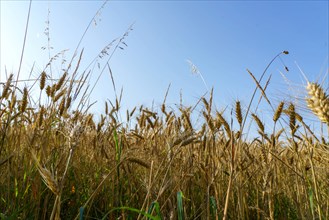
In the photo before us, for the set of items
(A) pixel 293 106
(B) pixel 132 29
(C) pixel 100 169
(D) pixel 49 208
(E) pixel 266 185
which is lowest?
(D) pixel 49 208

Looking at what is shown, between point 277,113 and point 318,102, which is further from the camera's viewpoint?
point 277,113

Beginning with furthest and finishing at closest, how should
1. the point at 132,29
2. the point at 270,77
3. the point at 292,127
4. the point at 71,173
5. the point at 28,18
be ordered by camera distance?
the point at 132,29 < the point at 71,173 < the point at 28,18 < the point at 292,127 < the point at 270,77

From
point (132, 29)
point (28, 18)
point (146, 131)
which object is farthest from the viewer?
point (146, 131)

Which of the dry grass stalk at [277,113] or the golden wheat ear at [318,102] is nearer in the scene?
the golden wheat ear at [318,102]

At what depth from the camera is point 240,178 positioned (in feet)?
6.72

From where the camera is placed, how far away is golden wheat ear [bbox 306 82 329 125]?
4.29 feet

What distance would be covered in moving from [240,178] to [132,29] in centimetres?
148

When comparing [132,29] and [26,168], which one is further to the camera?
[132,29]

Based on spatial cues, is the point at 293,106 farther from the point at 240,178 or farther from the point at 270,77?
the point at 240,178

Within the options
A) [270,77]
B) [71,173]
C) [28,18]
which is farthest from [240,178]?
[28,18]

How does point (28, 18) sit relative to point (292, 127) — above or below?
above

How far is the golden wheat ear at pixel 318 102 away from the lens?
131cm

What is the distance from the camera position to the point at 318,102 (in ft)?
4.44

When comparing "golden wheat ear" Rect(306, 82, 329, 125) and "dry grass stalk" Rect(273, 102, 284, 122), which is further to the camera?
"dry grass stalk" Rect(273, 102, 284, 122)
